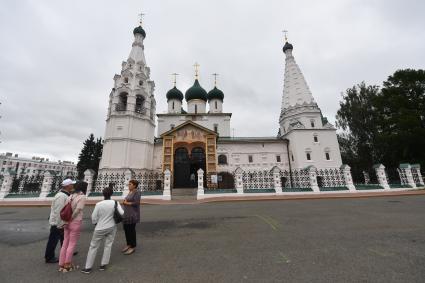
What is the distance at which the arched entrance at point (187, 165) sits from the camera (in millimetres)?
23344

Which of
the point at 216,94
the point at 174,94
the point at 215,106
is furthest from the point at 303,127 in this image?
the point at 174,94

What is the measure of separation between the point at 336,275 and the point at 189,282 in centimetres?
219

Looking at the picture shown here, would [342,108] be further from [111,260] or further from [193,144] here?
[111,260]

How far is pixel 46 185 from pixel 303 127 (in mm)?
29224

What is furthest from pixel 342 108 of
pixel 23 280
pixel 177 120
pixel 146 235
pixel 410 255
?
pixel 23 280

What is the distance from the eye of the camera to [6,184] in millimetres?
15531

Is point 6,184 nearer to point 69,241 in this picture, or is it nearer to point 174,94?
point 69,241

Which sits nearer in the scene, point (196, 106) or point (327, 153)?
point (327, 153)

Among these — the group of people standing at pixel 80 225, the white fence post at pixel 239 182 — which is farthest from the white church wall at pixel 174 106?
the group of people standing at pixel 80 225

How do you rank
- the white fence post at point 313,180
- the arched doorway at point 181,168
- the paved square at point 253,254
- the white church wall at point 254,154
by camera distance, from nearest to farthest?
the paved square at point 253,254 < the white fence post at point 313,180 < the arched doorway at point 181,168 < the white church wall at point 254,154

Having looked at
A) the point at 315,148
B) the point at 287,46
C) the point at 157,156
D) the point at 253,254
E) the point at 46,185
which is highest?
the point at 287,46

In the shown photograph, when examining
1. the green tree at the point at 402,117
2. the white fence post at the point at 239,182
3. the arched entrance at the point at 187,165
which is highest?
the green tree at the point at 402,117

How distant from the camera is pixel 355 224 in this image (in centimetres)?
592

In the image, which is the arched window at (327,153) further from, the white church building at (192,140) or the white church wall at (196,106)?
the white church wall at (196,106)
